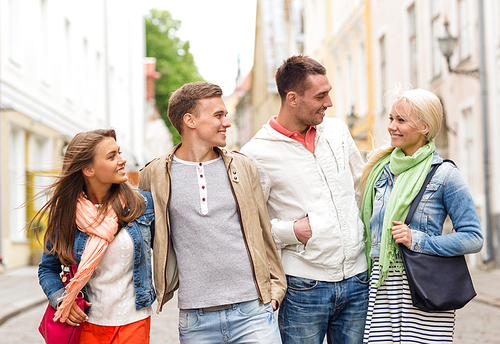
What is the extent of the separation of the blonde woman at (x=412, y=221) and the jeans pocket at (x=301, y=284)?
29 centimetres

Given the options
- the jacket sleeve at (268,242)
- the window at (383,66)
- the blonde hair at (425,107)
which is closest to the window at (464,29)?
the window at (383,66)

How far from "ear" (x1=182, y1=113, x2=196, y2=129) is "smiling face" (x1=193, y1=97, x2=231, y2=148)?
0.03ft

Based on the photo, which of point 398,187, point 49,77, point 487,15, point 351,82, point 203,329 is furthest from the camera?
point 351,82

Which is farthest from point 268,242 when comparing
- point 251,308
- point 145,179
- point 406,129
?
point 406,129

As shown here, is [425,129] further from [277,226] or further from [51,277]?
[51,277]

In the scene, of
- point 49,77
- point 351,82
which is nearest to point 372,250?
point 49,77

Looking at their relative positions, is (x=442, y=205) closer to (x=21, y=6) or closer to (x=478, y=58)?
(x=478, y=58)

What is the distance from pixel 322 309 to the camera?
3383 mm

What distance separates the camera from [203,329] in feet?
10.2

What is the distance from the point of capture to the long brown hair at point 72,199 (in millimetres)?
3104

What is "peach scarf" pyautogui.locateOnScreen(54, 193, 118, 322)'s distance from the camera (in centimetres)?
300

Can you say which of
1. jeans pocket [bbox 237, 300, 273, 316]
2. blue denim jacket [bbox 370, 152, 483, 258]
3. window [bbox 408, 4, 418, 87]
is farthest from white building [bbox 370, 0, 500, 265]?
jeans pocket [bbox 237, 300, 273, 316]

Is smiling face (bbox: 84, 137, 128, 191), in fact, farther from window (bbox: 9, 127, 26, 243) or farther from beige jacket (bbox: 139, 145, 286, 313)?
window (bbox: 9, 127, 26, 243)

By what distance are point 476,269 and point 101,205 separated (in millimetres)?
11288
